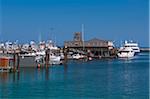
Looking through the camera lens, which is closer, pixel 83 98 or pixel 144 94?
pixel 83 98

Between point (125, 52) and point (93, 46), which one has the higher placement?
point (93, 46)

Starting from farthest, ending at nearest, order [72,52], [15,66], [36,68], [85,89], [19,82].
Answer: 1. [72,52]
2. [36,68]
3. [15,66]
4. [19,82]
5. [85,89]

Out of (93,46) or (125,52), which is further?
(125,52)

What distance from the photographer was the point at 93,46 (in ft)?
287

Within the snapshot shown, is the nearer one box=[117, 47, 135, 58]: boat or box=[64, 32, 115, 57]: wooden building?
box=[64, 32, 115, 57]: wooden building

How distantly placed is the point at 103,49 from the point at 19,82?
189ft

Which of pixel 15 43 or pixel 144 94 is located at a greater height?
pixel 15 43

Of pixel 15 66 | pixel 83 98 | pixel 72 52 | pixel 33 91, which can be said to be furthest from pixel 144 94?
pixel 72 52

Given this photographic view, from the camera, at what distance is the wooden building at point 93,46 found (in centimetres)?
8569

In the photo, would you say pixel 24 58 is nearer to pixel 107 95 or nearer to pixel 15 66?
pixel 15 66

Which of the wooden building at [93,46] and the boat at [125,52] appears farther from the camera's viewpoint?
the boat at [125,52]

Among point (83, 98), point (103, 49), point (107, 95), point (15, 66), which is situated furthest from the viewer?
point (103, 49)

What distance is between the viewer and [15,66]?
126 ft

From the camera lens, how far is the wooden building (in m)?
85.7
